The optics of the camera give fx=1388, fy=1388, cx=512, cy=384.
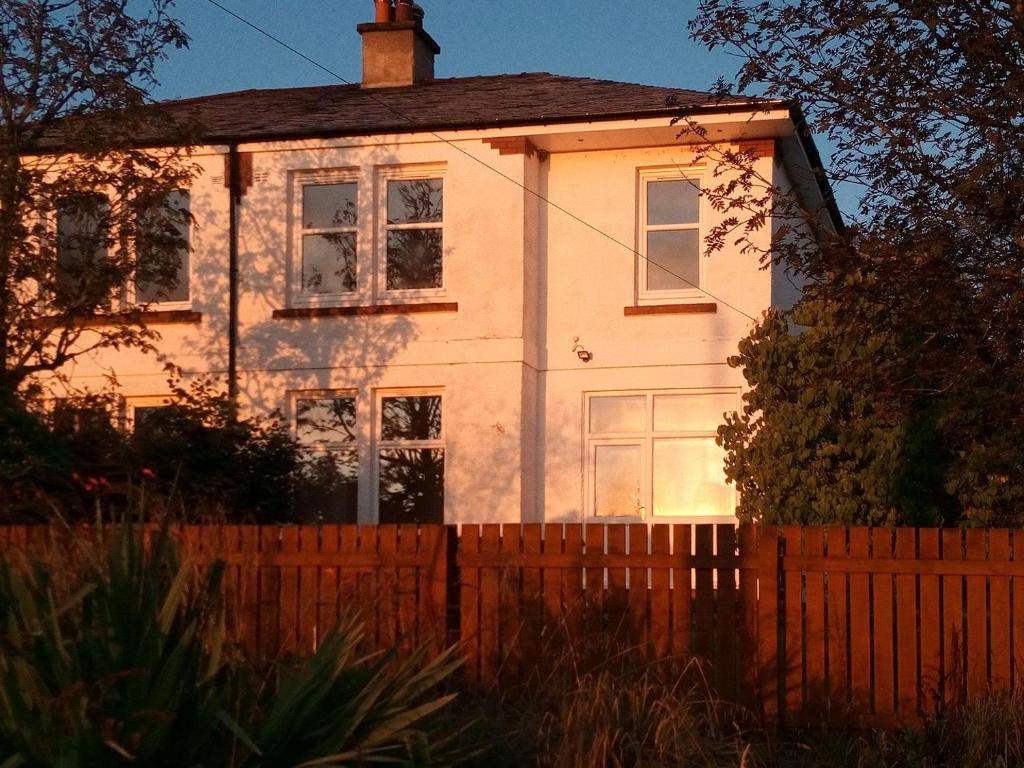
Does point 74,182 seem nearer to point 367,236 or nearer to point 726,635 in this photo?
point 367,236

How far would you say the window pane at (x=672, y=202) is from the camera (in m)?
16.2

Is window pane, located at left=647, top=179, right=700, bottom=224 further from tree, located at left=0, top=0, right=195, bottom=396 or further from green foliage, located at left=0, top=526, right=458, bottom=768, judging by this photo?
green foliage, located at left=0, top=526, right=458, bottom=768

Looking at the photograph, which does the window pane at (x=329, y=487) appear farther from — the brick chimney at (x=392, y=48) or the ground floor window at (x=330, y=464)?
the brick chimney at (x=392, y=48)

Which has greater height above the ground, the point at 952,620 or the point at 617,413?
the point at 617,413

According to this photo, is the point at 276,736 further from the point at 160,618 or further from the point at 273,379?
the point at 273,379

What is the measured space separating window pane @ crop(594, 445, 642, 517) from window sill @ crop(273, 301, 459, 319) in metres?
2.42

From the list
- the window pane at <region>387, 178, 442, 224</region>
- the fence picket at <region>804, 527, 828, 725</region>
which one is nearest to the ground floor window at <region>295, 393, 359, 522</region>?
the window pane at <region>387, 178, 442, 224</region>

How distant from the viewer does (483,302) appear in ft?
52.3

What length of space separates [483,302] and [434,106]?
284 cm

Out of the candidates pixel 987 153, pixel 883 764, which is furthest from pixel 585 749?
pixel 987 153

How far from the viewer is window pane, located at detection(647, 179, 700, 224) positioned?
16156 millimetres

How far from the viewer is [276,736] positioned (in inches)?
202

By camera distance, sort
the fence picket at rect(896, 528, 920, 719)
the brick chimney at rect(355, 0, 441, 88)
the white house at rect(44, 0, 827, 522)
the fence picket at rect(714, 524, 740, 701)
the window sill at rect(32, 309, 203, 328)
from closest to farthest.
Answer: the fence picket at rect(896, 528, 920, 719), the fence picket at rect(714, 524, 740, 701), the window sill at rect(32, 309, 203, 328), the white house at rect(44, 0, 827, 522), the brick chimney at rect(355, 0, 441, 88)

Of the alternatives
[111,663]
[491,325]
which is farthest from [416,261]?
[111,663]
